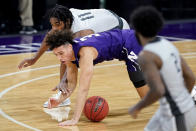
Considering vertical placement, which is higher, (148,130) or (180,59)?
(180,59)

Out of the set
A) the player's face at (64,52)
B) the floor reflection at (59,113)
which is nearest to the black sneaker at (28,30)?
the floor reflection at (59,113)

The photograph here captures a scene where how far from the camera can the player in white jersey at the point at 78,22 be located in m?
6.00

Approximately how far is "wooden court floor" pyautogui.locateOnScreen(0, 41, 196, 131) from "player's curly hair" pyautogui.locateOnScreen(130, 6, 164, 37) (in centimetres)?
211

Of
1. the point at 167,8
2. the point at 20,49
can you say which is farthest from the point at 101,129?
the point at 167,8

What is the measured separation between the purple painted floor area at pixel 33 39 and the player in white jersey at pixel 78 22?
13.2 feet

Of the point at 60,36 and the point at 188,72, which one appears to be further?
the point at 60,36

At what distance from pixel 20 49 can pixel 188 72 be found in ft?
23.3

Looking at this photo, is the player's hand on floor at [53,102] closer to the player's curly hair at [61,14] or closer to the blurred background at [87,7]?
the player's curly hair at [61,14]

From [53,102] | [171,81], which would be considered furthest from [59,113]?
[171,81]

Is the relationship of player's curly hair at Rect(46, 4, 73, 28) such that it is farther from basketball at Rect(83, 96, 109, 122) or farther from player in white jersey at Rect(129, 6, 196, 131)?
player in white jersey at Rect(129, 6, 196, 131)

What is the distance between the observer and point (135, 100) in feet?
22.5

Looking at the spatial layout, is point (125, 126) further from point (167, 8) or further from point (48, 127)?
point (167, 8)

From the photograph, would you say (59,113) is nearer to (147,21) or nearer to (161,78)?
(161,78)

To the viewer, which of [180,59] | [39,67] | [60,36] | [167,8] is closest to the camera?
[180,59]
